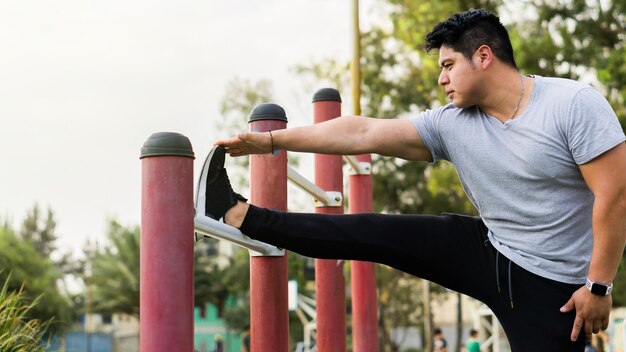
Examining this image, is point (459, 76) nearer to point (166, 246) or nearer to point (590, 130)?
point (590, 130)

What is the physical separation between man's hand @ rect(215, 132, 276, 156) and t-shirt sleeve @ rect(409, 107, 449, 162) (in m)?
0.50

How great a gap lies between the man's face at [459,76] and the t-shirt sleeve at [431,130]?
13cm

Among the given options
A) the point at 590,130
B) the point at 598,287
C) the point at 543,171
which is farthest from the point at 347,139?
the point at 598,287

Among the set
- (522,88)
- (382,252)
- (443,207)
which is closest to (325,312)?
(382,252)

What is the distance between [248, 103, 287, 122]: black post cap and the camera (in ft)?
11.1

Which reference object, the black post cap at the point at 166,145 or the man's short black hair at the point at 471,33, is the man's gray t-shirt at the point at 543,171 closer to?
the man's short black hair at the point at 471,33

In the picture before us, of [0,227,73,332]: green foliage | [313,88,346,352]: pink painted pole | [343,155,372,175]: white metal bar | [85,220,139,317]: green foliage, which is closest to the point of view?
[313,88,346,352]: pink painted pole

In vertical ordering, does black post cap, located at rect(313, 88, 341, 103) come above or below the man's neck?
above

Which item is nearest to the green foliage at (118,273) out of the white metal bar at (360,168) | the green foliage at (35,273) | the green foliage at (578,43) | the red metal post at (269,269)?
the green foliage at (35,273)

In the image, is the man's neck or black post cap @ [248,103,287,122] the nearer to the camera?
the man's neck

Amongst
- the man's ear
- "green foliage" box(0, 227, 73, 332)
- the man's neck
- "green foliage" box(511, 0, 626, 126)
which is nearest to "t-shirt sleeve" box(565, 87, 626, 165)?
the man's neck

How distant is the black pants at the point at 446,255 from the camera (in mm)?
2727

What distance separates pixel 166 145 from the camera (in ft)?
7.63

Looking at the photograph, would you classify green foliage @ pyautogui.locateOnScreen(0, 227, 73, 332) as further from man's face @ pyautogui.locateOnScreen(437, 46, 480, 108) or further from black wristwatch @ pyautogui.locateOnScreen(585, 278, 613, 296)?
Result: black wristwatch @ pyautogui.locateOnScreen(585, 278, 613, 296)
